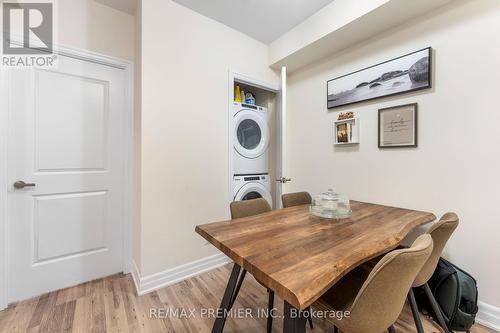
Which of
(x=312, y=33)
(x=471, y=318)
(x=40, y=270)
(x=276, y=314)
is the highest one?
(x=312, y=33)

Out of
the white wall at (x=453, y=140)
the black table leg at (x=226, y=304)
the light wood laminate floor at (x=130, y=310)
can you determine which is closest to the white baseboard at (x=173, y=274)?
the light wood laminate floor at (x=130, y=310)

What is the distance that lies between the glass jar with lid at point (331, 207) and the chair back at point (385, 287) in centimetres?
61

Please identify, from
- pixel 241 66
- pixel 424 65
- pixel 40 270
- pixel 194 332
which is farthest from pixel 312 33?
pixel 40 270

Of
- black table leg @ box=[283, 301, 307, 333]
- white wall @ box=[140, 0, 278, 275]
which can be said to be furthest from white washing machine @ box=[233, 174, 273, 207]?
black table leg @ box=[283, 301, 307, 333]

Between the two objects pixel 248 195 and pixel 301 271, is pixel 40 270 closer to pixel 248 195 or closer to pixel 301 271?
pixel 248 195

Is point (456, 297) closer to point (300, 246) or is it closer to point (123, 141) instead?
point (300, 246)

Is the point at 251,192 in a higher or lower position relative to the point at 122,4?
lower

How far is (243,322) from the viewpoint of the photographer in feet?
4.76

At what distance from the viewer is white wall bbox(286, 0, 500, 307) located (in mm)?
1402

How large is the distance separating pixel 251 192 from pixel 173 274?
1.19 meters

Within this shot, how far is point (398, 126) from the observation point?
1.79 m

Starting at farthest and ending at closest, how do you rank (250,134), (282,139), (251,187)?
(250,134)
(251,187)
(282,139)

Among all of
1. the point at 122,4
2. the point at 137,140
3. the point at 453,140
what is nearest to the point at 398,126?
the point at 453,140

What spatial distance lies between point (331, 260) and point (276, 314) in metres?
1.05
